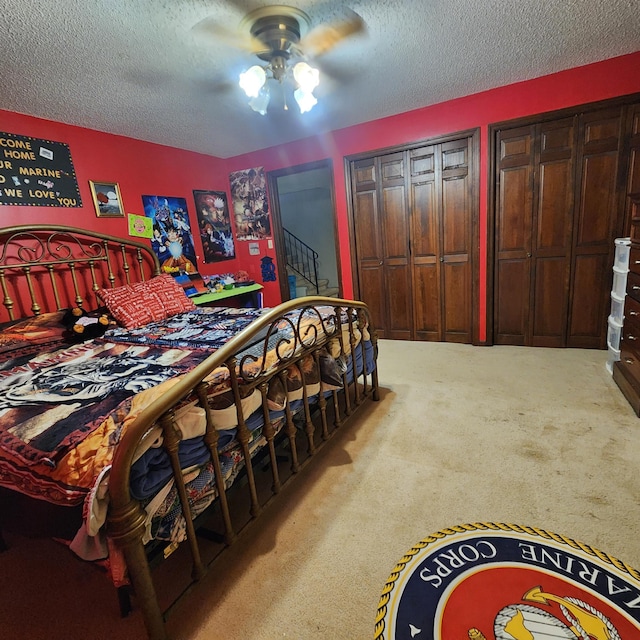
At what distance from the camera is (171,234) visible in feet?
12.5

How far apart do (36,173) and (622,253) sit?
4.55 m

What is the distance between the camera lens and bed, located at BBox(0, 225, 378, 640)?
922 mm

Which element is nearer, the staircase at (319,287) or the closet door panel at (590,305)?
the closet door panel at (590,305)

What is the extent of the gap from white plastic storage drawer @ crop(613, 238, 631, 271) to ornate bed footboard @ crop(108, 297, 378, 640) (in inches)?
77.9

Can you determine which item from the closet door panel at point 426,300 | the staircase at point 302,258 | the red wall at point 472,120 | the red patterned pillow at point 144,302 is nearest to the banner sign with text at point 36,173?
the red patterned pillow at point 144,302

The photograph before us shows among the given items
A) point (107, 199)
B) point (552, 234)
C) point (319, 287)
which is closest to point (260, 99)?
point (107, 199)

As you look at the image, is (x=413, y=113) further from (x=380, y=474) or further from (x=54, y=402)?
(x=54, y=402)

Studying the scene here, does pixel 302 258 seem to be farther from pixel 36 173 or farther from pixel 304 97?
pixel 304 97

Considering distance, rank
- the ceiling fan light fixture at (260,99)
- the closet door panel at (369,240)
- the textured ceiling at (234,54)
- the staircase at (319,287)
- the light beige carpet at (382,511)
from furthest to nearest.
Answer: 1. the staircase at (319,287)
2. the closet door panel at (369,240)
3. the ceiling fan light fixture at (260,99)
4. the textured ceiling at (234,54)
5. the light beige carpet at (382,511)

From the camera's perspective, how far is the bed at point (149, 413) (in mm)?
922

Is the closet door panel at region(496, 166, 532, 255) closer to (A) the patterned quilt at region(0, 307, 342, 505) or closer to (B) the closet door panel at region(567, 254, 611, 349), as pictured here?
(B) the closet door panel at region(567, 254, 611, 349)

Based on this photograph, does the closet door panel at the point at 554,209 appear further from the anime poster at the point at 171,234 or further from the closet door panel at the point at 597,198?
the anime poster at the point at 171,234

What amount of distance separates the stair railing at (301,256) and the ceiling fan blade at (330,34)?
5.64 metres

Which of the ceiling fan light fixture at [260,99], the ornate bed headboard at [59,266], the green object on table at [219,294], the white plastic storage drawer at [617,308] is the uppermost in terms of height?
the ceiling fan light fixture at [260,99]
